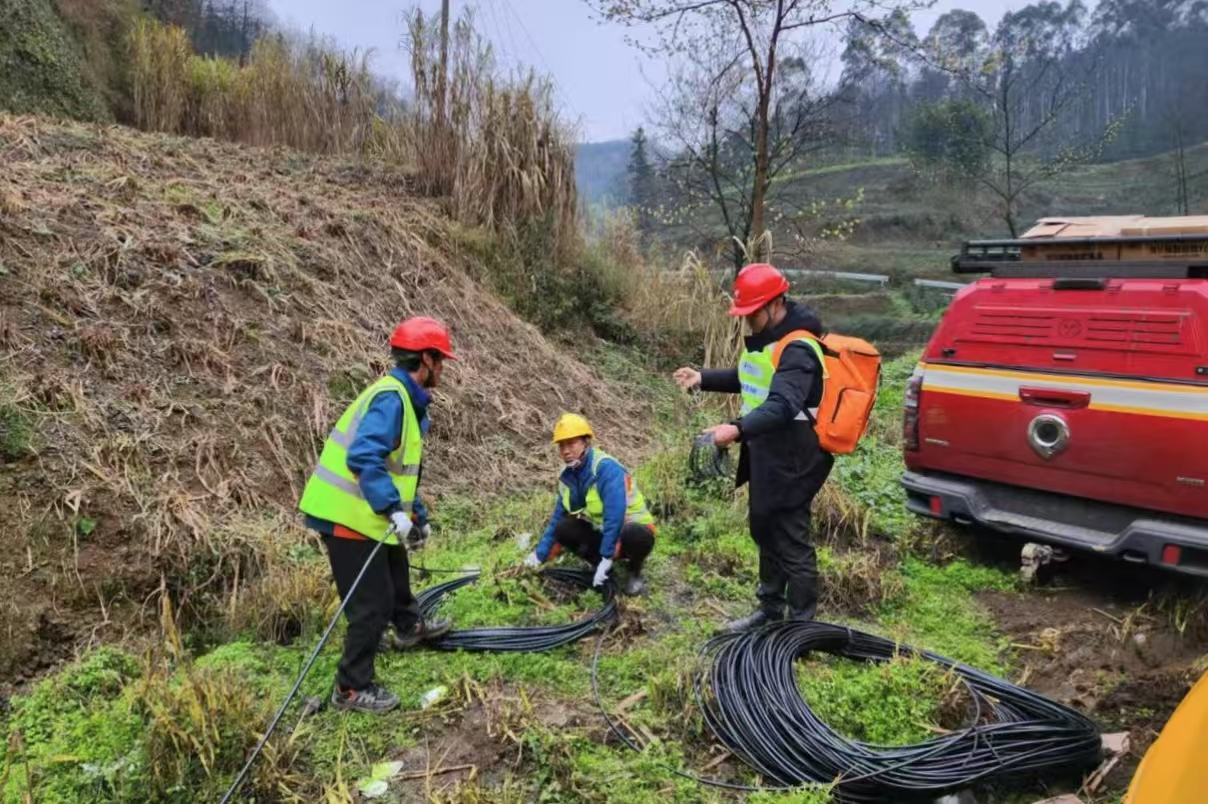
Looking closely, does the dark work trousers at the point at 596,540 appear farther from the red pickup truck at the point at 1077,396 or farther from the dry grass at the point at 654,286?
the dry grass at the point at 654,286

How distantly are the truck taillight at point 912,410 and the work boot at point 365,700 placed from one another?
3506mm

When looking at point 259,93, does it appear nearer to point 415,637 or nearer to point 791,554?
point 415,637

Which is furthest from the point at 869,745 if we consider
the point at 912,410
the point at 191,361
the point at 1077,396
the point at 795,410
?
the point at 191,361

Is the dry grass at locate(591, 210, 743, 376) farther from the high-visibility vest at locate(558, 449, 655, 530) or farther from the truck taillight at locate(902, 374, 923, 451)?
the high-visibility vest at locate(558, 449, 655, 530)

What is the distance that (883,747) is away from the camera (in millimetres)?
3127

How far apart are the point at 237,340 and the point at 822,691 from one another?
5.31 metres

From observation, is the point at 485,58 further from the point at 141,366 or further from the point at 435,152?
the point at 141,366

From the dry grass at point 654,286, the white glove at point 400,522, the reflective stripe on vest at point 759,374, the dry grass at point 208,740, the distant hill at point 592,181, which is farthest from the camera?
the distant hill at point 592,181

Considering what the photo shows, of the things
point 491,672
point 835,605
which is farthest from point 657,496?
point 491,672

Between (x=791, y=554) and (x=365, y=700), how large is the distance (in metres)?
2.22

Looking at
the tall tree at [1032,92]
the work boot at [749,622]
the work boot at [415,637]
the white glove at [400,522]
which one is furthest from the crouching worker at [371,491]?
the tall tree at [1032,92]

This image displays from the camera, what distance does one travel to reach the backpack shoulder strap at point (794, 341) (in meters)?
3.90

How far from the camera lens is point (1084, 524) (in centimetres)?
442

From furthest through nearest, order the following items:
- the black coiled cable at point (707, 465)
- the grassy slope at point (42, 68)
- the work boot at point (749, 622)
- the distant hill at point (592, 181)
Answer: the distant hill at point (592, 181) < the grassy slope at point (42, 68) < the black coiled cable at point (707, 465) < the work boot at point (749, 622)
